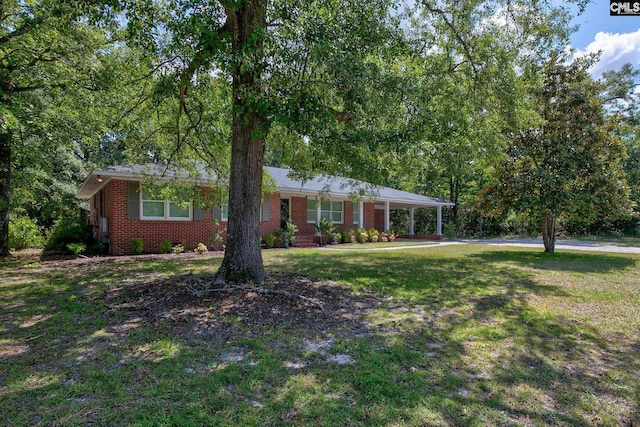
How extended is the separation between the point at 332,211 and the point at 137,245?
10332 mm

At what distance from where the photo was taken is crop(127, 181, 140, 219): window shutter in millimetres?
11945

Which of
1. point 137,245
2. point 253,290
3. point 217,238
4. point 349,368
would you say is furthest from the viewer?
point 217,238

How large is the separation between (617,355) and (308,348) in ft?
10.4

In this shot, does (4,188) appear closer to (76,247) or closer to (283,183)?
(76,247)

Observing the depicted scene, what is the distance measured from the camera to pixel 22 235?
→ 15133 millimetres

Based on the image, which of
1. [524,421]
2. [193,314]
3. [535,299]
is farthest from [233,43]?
[535,299]

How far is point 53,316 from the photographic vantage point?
4645 mm

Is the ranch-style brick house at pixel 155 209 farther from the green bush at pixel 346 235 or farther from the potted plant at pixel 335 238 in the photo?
the green bush at pixel 346 235

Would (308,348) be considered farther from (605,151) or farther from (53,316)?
(605,151)

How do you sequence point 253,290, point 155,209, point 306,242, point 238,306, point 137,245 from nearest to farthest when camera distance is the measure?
point 238,306
point 253,290
point 137,245
point 155,209
point 306,242

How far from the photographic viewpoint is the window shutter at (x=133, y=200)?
11.9 m

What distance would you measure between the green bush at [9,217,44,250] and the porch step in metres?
11.8

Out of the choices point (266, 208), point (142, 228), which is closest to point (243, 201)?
point (142, 228)

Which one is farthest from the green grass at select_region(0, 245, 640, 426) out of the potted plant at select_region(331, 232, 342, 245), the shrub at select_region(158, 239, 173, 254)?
the potted plant at select_region(331, 232, 342, 245)
